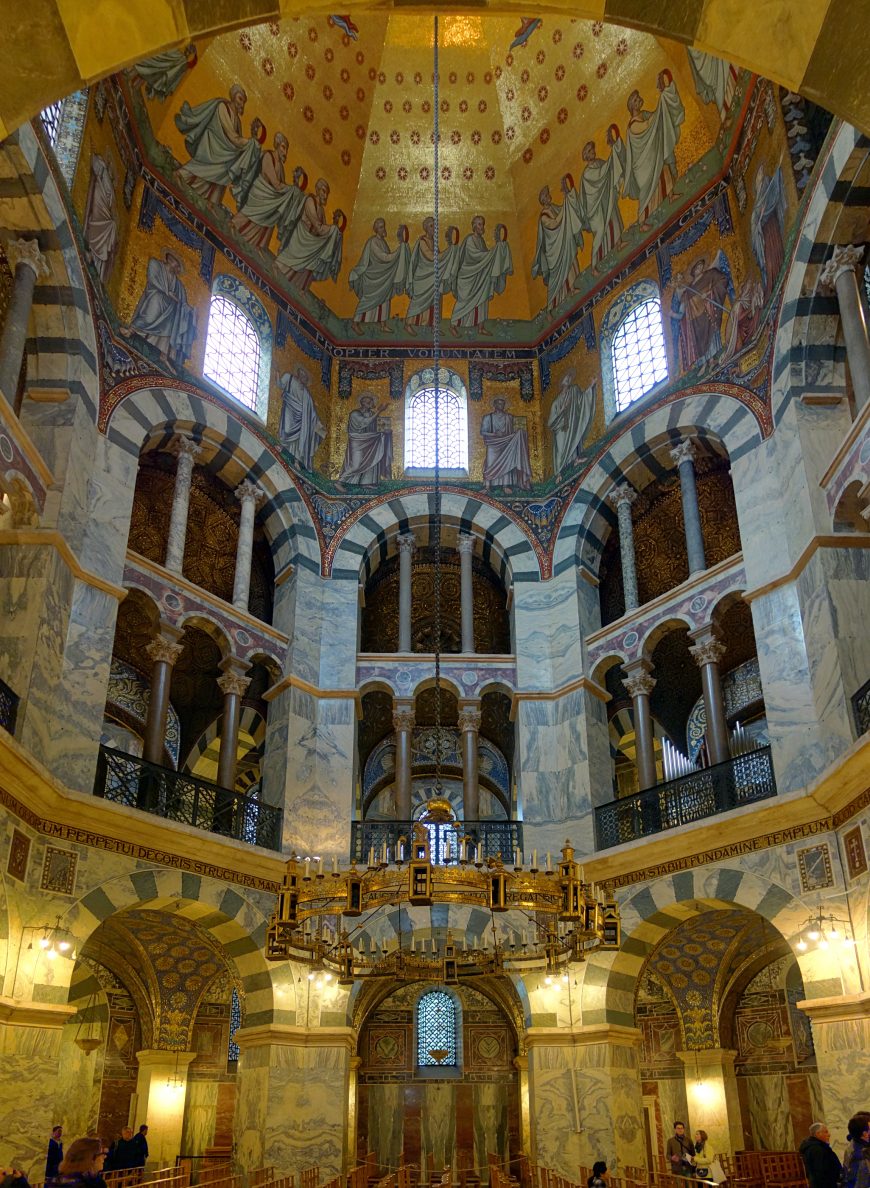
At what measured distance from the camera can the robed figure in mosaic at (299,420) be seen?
720 inches

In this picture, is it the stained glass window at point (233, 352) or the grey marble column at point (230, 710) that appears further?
the stained glass window at point (233, 352)

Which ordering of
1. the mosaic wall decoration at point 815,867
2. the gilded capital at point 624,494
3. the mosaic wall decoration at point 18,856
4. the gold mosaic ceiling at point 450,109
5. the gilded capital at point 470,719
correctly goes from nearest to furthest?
the mosaic wall decoration at point 18,856 → the mosaic wall decoration at point 815,867 → the gilded capital at point 470,719 → the gilded capital at point 624,494 → the gold mosaic ceiling at point 450,109

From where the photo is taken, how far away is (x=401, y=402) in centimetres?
1973

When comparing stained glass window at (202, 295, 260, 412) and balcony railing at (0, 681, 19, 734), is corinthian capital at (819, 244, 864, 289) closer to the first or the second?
stained glass window at (202, 295, 260, 412)

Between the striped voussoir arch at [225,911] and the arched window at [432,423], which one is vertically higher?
the arched window at [432,423]

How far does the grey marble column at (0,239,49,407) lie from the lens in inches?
463

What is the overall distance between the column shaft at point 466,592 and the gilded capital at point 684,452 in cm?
410

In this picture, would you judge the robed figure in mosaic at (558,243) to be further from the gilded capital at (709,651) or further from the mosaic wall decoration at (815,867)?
the mosaic wall decoration at (815,867)

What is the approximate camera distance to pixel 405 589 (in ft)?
59.3

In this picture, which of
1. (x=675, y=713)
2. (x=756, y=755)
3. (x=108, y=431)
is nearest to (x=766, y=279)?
(x=756, y=755)

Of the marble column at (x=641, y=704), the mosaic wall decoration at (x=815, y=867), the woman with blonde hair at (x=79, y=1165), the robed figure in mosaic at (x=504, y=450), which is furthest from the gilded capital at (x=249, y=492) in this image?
the woman with blonde hair at (x=79, y=1165)

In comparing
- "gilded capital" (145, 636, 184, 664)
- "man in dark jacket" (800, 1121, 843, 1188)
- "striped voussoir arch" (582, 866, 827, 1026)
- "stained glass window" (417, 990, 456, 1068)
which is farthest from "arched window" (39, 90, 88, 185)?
"stained glass window" (417, 990, 456, 1068)

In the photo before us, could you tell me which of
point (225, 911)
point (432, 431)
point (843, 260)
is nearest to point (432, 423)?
point (432, 431)

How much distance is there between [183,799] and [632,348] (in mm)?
11035
